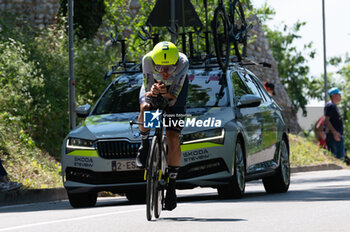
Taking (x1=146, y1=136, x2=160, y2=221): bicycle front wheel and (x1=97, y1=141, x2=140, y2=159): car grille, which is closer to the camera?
(x1=146, y1=136, x2=160, y2=221): bicycle front wheel

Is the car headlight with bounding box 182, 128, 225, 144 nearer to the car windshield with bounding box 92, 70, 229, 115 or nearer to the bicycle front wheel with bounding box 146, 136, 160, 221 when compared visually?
the car windshield with bounding box 92, 70, 229, 115

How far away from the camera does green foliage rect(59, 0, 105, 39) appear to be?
23078 millimetres

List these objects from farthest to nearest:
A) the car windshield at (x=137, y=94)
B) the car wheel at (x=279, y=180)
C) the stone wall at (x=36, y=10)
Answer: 1. the stone wall at (x=36, y=10)
2. the car wheel at (x=279, y=180)
3. the car windshield at (x=137, y=94)

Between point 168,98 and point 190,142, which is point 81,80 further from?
point 168,98

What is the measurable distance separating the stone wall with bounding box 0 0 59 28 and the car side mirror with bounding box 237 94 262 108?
1558 centimetres

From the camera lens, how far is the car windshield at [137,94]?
11.8 meters

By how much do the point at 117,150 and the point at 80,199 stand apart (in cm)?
93

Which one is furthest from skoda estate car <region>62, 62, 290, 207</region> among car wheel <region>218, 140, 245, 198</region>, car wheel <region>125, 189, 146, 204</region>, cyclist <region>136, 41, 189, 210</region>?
cyclist <region>136, 41, 189, 210</region>

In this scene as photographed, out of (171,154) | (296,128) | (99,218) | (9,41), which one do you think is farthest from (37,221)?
(296,128)

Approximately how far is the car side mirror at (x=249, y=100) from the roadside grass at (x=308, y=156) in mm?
11888

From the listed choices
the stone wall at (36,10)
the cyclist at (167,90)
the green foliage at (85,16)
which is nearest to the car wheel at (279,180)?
the cyclist at (167,90)

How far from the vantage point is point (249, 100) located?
1145 cm

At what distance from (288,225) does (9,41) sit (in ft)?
41.5

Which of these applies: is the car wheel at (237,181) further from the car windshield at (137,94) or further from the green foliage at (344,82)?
the green foliage at (344,82)
